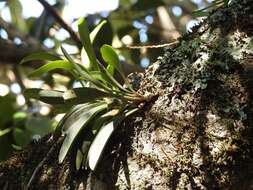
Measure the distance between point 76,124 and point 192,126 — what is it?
0.77 feet

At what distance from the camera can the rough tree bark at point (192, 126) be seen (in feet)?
2.93

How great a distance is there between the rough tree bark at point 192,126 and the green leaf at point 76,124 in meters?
0.05

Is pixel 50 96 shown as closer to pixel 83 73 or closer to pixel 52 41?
pixel 83 73

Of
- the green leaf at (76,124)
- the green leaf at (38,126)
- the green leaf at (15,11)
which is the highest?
the green leaf at (15,11)

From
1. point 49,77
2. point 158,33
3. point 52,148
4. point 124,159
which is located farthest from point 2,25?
point 124,159

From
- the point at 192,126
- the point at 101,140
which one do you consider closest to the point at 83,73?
the point at 101,140

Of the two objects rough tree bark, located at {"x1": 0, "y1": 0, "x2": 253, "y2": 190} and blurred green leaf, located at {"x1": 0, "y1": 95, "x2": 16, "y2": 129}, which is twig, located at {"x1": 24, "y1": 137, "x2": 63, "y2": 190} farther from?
blurred green leaf, located at {"x1": 0, "y1": 95, "x2": 16, "y2": 129}

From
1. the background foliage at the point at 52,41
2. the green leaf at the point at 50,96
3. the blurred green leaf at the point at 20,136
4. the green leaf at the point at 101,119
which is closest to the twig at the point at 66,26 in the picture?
the background foliage at the point at 52,41

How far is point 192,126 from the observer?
3.05 feet

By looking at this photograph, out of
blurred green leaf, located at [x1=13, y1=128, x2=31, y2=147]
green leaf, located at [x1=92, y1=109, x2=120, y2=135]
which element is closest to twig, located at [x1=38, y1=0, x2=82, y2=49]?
blurred green leaf, located at [x1=13, y1=128, x2=31, y2=147]

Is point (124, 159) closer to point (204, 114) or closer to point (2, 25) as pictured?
point (204, 114)

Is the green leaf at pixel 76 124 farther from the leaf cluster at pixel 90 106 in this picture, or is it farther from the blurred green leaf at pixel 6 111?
the blurred green leaf at pixel 6 111

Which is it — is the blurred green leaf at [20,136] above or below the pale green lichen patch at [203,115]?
above

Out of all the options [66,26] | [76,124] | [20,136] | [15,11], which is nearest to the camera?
[76,124]
